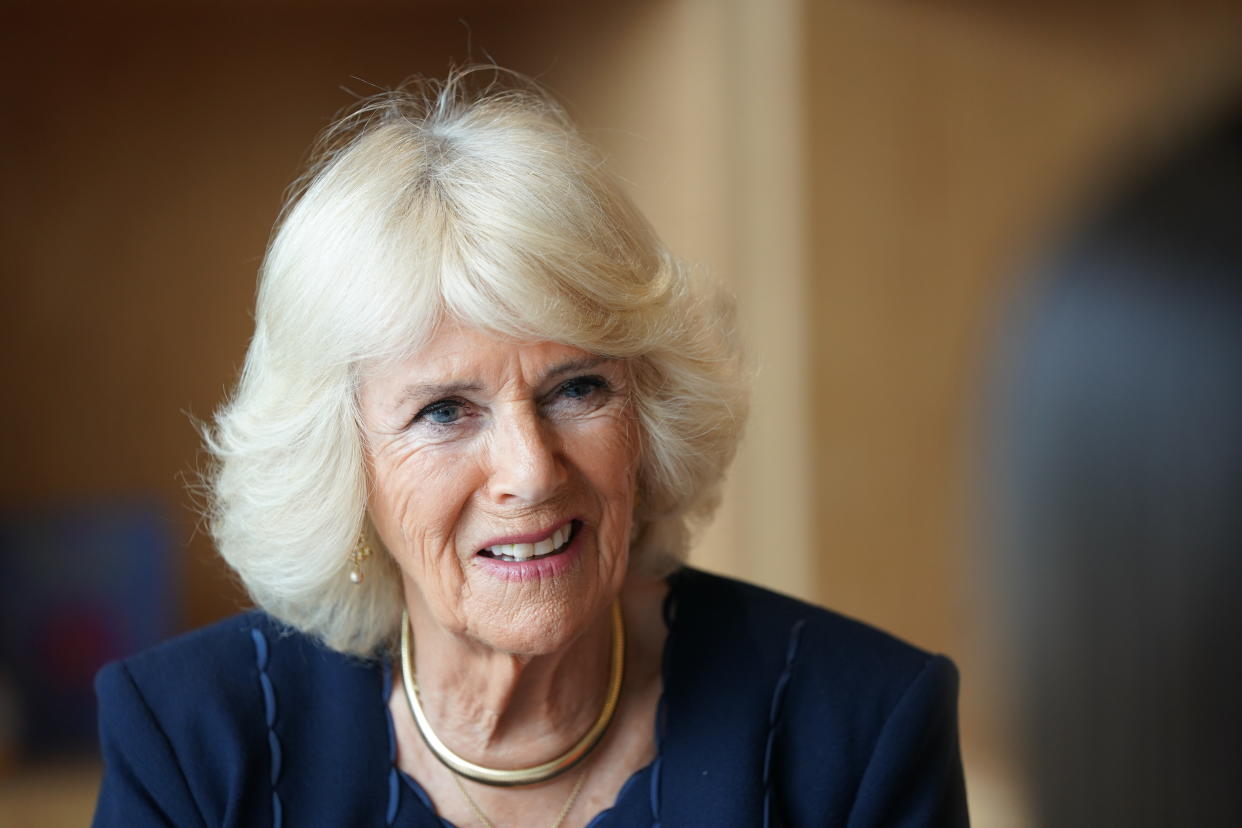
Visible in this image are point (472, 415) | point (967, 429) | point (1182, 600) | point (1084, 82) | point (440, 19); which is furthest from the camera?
point (440, 19)

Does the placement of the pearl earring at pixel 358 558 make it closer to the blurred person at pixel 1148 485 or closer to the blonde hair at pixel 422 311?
the blonde hair at pixel 422 311

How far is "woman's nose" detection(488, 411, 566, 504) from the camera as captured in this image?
1.32 metres

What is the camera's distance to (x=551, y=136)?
4.68 ft

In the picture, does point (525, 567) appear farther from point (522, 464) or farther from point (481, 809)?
point (481, 809)

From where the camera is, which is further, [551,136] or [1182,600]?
[551,136]

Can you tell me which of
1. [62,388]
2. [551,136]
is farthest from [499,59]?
[551,136]

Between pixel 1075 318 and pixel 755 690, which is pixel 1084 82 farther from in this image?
pixel 1075 318

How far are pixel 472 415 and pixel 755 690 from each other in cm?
50

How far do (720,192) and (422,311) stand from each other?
1.47 metres

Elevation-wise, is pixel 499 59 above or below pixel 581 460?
above

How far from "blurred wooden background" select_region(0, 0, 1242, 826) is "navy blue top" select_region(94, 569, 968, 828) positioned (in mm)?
971

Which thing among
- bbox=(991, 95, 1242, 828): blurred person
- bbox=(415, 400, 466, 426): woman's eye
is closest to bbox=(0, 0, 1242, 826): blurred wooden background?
bbox=(415, 400, 466, 426): woman's eye

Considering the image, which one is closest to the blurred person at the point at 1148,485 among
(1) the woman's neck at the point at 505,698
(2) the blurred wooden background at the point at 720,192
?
(1) the woman's neck at the point at 505,698

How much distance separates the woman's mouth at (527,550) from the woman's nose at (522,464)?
0.06m
